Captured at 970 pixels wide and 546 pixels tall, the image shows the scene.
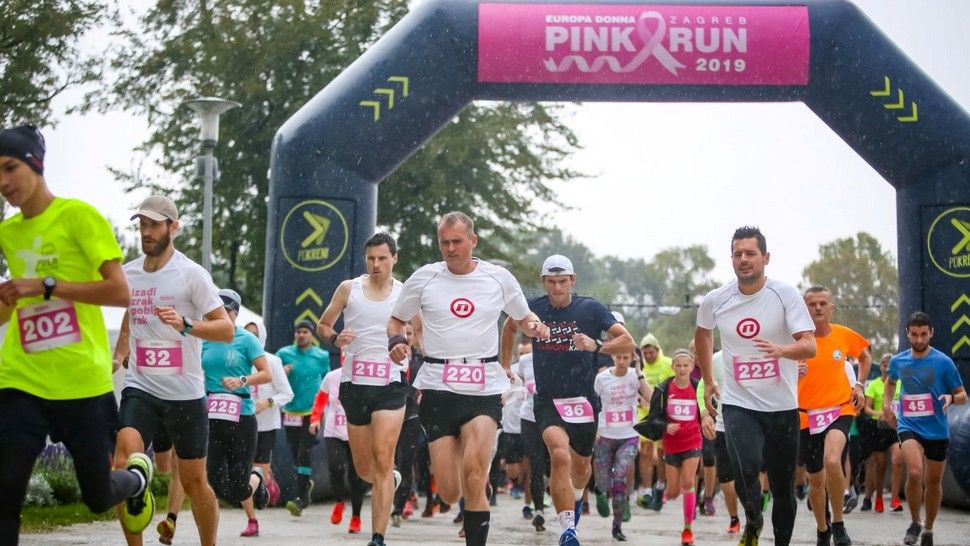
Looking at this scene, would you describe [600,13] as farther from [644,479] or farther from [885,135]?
[644,479]

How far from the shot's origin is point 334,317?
33.7 feet

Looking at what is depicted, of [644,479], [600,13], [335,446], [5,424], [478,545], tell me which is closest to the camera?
[5,424]

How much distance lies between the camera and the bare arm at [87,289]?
5.79 metres

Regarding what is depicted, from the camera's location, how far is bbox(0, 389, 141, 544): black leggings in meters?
5.81

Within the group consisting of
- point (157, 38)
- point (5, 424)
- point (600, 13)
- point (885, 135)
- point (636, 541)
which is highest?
point (157, 38)

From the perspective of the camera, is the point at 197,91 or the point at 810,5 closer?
the point at 810,5

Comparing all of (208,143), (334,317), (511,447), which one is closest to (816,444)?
(334,317)

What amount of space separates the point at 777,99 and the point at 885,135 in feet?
3.89

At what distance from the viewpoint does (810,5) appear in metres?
15.0

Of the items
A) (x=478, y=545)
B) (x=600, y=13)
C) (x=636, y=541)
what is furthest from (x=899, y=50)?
(x=478, y=545)

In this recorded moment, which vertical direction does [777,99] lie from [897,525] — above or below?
above

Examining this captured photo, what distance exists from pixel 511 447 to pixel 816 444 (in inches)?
296

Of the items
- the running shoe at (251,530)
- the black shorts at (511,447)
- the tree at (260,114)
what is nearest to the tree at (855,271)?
the tree at (260,114)

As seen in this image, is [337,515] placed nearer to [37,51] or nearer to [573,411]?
[573,411]
